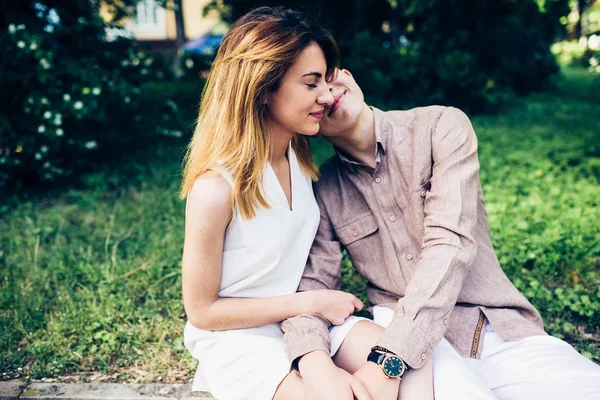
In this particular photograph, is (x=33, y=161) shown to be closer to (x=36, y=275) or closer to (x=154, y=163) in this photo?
(x=154, y=163)

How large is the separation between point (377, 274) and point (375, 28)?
1050 centimetres

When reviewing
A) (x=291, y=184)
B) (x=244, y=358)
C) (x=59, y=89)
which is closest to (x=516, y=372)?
(x=244, y=358)

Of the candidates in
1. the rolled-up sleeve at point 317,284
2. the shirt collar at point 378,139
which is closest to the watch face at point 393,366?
the rolled-up sleeve at point 317,284

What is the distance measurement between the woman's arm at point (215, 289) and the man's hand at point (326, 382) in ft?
0.90

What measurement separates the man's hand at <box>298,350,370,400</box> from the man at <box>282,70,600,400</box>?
0.01 metres

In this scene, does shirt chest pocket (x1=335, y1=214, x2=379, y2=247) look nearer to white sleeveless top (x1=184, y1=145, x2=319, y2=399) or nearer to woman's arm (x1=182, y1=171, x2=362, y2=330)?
white sleeveless top (x1=184, y1=145, x2=319, y2=399)

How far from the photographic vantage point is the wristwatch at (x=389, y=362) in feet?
6.38

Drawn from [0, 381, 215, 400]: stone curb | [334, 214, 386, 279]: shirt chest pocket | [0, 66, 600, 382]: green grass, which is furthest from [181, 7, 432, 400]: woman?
[0, 66, 600, 382]: green grass

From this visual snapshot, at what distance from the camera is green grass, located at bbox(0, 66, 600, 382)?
310 cm

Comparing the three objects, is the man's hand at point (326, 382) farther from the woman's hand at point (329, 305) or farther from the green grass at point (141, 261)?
the green grass at point (141, 261)

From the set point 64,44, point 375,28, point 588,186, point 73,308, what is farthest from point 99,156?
point 375,28

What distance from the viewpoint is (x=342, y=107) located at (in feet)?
7.90

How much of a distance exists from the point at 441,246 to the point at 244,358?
0.88 meters

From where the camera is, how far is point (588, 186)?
208 inches
